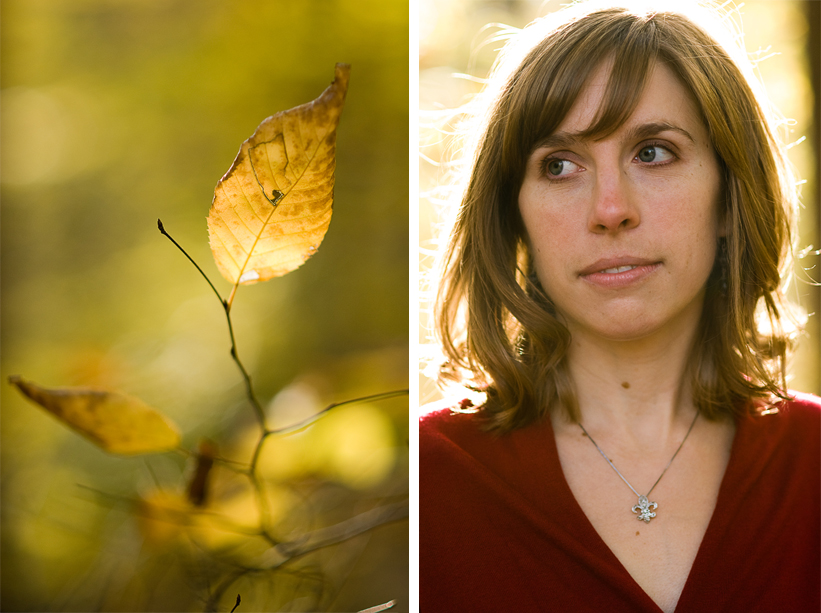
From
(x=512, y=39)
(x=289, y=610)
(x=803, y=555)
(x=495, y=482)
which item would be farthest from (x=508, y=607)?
(x=512, y=39)

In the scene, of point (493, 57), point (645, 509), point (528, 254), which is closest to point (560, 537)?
point (645, 509)

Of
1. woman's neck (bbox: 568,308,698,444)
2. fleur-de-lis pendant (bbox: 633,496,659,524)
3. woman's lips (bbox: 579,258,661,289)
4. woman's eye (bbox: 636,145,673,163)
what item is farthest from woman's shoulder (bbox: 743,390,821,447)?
woman's eye (bbox: 636,145,673,163)

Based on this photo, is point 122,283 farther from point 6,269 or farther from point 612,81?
point 612,81

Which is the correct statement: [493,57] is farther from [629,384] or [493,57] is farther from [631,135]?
[629,384]

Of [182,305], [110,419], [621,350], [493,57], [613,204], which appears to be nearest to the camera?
[110,419]

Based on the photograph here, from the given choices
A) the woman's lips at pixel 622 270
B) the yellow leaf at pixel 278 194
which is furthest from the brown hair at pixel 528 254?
the yellow leaf at pixel 278 194

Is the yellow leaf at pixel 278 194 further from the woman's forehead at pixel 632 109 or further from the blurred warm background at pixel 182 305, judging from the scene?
the woman's forehead at pixel 632 109

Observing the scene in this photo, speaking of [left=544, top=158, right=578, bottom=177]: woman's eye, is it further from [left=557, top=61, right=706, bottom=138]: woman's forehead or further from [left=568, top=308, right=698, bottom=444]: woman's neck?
[left=568, top=308, right=698, bottom=444]: woman's neck
